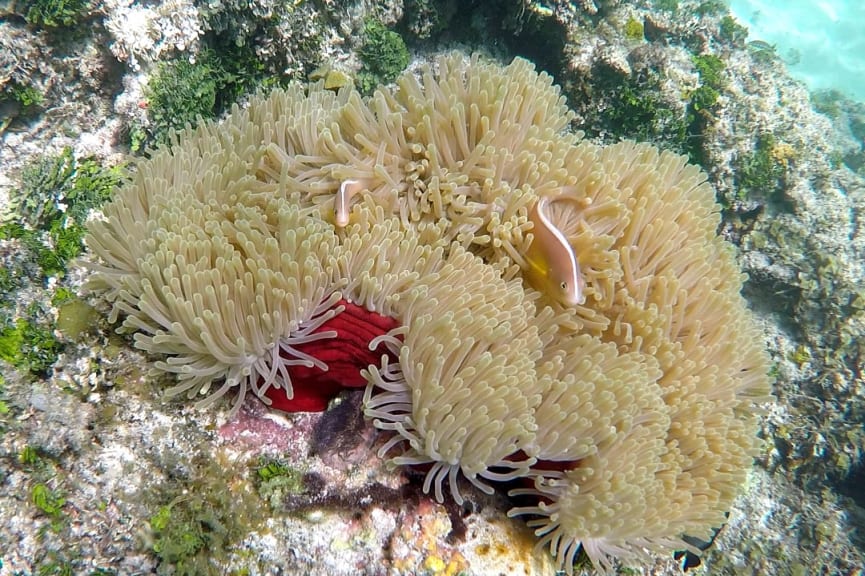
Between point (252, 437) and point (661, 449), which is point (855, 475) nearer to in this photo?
point (661, 449)

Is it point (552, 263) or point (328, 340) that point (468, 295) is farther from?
point (328, 340)

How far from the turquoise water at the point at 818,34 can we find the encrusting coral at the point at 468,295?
873 inches

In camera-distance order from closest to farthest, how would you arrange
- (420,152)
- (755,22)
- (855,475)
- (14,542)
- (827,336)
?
(14,542) < (420,152) < (855,475) < (827,336) < (755,22)

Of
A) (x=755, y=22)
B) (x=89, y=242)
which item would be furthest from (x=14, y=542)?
(x=755, y=22)

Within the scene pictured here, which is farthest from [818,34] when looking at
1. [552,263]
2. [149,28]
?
[149,28]

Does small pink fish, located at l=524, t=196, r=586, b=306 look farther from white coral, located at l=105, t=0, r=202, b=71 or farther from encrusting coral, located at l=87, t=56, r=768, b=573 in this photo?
white coral, located at l=105, t=0, r=202, b=71

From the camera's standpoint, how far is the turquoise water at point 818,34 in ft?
66.4

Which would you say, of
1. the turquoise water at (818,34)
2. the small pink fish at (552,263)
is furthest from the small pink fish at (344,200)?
the turquoise water at (818,34)

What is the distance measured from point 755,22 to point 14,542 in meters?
25.9

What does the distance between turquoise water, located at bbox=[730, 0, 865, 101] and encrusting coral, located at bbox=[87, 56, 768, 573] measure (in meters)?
22.2

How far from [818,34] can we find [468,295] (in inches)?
1076

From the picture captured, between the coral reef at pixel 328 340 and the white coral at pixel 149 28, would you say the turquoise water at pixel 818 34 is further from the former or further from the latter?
the white coral at pixel 149 28

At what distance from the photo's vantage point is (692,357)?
2357mm

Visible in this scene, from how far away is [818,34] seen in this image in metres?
21.5
